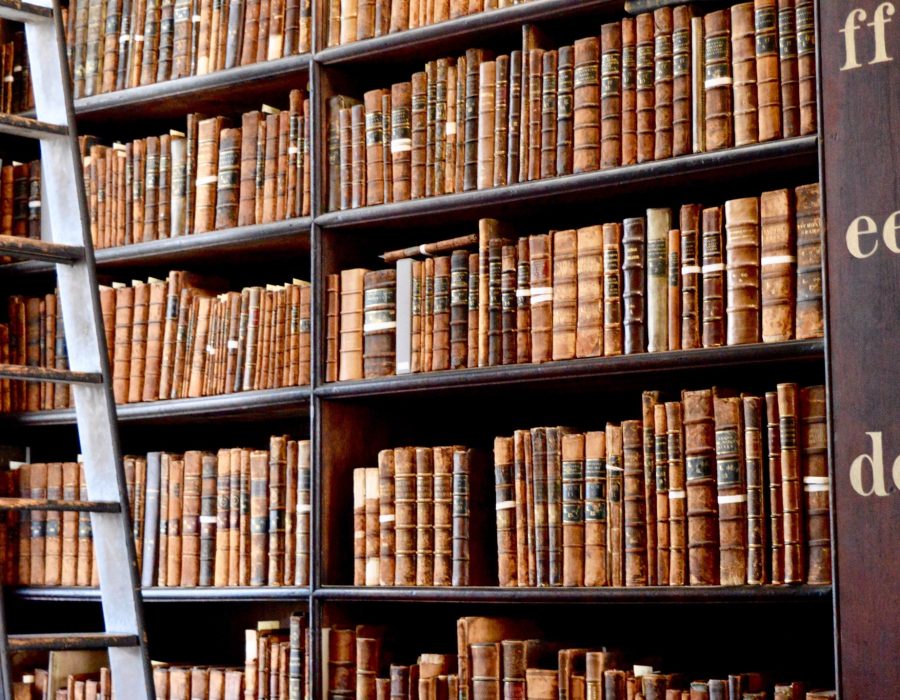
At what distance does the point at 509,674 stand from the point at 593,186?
2.99ft

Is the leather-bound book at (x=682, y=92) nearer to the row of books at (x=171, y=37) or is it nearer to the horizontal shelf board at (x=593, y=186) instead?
the horizontal shelf board at (x=593, y=186)

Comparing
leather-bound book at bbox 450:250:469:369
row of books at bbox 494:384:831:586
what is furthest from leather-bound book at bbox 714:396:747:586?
leather-bound book at bbox 450:250:469:369

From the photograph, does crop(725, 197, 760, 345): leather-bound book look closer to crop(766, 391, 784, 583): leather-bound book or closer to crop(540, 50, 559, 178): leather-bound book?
crop(766, 391, 784, 583): leather-bound book

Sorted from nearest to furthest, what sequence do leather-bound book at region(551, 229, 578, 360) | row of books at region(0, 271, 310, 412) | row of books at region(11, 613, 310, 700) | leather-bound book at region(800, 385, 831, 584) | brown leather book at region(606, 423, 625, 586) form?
leather-bound book at region(800, 385, 831, 584) → brown leather book at region(606, 423, 625, 586) → leather-bound book at region(551, 229, 578, 360) → row of books at region(11, 613, 310, 700) → row of books at region(0, 271, 310, 412)

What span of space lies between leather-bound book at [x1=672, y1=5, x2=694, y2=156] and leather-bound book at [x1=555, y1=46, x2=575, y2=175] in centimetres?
21

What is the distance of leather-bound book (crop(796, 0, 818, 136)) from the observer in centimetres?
237

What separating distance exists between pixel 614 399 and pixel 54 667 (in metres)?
1.39

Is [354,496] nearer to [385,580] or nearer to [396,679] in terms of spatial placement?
[385,580]

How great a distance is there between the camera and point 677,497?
95.4 inches

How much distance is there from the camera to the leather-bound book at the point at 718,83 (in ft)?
8.11

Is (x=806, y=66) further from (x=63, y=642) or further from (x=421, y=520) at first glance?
(x=63, y=642)

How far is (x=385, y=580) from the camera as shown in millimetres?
2756

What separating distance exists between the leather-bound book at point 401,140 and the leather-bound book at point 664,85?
0.55 m

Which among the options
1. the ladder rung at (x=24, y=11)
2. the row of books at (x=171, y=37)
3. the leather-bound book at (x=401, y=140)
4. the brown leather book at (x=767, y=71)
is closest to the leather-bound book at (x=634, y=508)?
the brown leather book at (x=767, y=71)
